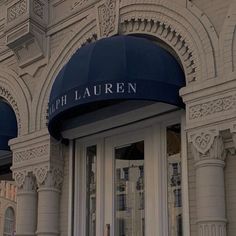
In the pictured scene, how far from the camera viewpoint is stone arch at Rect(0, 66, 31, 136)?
429 inches

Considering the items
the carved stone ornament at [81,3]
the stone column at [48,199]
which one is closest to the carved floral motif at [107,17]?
the carved stone ornament at [81,3]

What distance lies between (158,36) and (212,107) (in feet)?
6.49

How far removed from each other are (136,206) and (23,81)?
3.83m

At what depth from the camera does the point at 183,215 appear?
27.5ft

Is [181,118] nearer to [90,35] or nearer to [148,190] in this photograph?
[148,190]

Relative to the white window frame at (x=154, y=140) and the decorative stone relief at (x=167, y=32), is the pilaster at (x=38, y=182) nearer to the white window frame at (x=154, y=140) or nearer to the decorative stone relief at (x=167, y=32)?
the white window frame at (x=154, y=140)

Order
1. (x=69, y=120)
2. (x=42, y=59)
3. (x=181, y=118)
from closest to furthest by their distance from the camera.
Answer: (x=181, y=118)
(x=69, y=120)
(x=42, y=59)

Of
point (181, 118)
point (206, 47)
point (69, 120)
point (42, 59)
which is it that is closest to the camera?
point (206, 47)

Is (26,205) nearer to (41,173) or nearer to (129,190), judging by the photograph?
(41,173)

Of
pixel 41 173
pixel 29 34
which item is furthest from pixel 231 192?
pixel 29 34

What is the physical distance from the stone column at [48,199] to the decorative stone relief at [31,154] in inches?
11.1

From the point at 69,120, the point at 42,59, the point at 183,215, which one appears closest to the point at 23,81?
the point at 42,59

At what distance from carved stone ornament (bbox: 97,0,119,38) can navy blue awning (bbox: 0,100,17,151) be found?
295cm

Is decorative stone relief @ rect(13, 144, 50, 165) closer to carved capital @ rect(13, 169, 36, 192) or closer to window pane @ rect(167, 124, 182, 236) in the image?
carved capital @ rect(13, 169, 36, 192)
